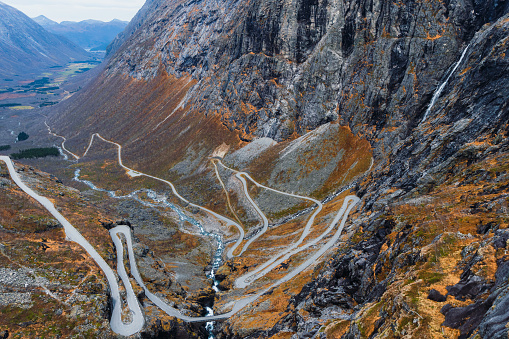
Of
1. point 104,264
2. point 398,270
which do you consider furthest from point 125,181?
point 398,270

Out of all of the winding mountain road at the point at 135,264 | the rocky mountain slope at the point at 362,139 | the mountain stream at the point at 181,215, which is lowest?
the mountain stream at the point at 181,215

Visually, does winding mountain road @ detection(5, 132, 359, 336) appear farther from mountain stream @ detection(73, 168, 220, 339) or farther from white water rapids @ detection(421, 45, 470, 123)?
white water rapids @ detection(421, 45, 470, 123)

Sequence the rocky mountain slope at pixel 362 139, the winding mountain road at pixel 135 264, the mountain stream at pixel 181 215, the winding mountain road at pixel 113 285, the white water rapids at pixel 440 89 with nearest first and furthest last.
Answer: the rocky mountain slope at pixel 362 139, the winding mountain road at pixel 113 285, the winding mountain road at pixel 135 264, the mountain stream at pixel 181 215, the white water rapids at pixel 440 89

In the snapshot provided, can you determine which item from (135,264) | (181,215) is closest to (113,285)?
(135,264)

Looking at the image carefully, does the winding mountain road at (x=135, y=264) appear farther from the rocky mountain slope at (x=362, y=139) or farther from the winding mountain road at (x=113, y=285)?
the rocky mountain slope at (x=362, y=139)

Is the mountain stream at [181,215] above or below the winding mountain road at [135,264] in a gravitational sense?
below

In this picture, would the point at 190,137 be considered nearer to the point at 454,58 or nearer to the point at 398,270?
the point at 454,58

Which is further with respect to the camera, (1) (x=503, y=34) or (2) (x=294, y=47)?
(2) (x=294, y=47)

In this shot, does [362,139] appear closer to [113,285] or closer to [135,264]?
[135,264]

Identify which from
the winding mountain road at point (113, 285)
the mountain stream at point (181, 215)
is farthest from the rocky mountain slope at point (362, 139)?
the winding mountain road at point (113, 285)
